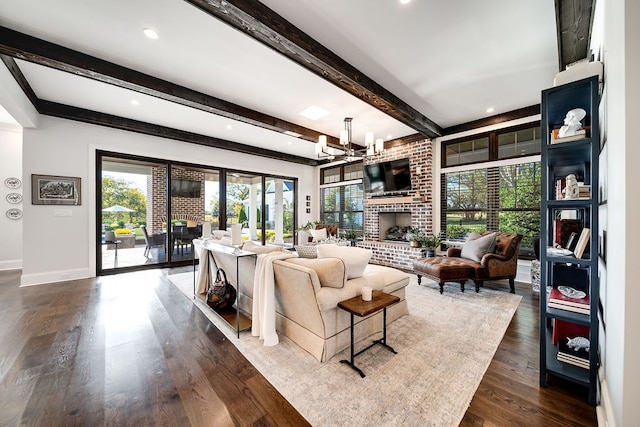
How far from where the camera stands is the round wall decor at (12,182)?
5.25 m

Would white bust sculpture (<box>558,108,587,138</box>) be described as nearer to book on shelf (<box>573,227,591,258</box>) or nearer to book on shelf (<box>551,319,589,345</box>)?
book on shelf (<box>573,227,591,258</box>)

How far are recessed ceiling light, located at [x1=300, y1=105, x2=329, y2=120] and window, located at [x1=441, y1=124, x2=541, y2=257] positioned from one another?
284 centimetres

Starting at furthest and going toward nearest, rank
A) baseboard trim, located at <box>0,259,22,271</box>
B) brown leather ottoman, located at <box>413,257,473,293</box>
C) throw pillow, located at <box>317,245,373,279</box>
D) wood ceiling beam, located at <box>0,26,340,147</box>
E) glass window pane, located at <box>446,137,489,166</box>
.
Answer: baseboard trim, located at <box>0,259,22,271</box> → glass window pane, located at <box>446,137,489,166</box> → brown leather ottoman, located at <box>413,257,473,293</box> → wood ceiling beam, located at <box>0,26,340,147</box> → throw pillow, located at <box>317,245,373,279</box>

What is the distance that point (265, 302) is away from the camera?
7.48ft

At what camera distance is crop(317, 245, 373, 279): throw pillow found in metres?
2.39

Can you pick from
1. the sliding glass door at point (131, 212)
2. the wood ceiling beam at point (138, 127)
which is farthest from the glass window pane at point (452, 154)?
the sliding glass door at point (131, 212)

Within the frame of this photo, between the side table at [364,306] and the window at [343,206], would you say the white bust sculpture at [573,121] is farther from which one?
the window at [343,206]

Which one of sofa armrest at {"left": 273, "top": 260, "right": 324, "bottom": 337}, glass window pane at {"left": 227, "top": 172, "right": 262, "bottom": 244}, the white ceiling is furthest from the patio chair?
sofa armrest at {"left": 273, "top": 260, "right": 324, "bottom": 337}

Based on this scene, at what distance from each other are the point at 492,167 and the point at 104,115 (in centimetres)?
730

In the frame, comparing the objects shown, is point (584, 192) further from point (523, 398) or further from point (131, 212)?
point (131, 212)

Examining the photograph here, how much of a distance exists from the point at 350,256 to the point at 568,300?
1597 millimetres

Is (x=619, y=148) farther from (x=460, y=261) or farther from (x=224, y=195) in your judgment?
(x=224, y=195)

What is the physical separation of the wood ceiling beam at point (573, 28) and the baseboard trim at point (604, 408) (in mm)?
2745

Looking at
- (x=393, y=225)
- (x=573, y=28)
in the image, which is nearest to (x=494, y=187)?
(x=393, y=225)
